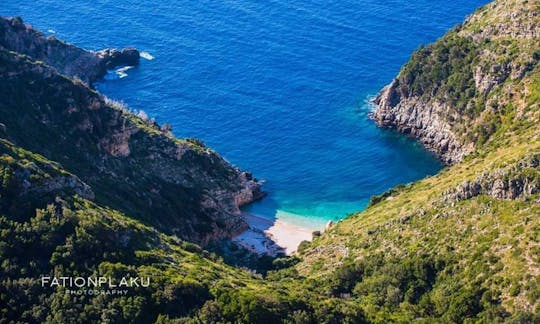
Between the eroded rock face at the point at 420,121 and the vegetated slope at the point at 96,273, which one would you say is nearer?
the vegetated slope at the point at 96,273

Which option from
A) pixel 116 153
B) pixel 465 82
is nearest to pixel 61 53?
pixel 116 153

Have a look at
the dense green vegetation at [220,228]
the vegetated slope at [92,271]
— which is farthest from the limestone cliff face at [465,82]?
the vegetated slope at [92,271]

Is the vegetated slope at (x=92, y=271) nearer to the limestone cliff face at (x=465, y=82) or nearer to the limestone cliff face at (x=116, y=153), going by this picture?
the limestone cliff face at (x=116, y=153)

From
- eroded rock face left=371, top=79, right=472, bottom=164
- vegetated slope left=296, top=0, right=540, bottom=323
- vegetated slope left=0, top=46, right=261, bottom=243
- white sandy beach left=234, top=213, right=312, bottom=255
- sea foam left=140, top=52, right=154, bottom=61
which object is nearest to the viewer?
vegetated slope left=296, top=0, right=540, bottom=323

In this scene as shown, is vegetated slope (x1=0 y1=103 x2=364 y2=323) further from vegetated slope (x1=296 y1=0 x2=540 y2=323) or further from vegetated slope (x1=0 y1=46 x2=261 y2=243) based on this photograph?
vegetated slope (x1=0 y1=46 x2=261 y2=243)

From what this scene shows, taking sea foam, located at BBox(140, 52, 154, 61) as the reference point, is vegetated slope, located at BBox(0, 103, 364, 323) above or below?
below

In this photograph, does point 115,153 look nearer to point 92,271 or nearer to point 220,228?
point 220,228

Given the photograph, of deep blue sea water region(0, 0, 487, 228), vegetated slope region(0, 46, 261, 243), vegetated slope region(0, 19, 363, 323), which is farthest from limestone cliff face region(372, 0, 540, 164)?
vegetated slope region(0, 46, 261, 243)
